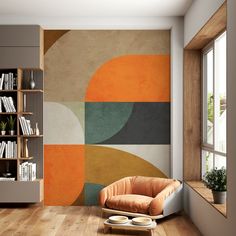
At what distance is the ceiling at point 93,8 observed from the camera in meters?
6.28

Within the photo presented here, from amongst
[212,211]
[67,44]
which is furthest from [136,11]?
[212,211]

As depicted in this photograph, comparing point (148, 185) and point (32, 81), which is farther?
point (32, 81)

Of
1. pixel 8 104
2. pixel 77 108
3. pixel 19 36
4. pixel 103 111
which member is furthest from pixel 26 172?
pixel 19 36

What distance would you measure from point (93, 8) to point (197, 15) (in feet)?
5.06

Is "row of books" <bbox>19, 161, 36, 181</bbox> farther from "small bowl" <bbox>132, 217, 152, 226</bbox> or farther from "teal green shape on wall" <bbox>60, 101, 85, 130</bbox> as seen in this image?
"small bowl" <bbox>132, 217, 152, 226</bbox>

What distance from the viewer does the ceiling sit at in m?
6.28

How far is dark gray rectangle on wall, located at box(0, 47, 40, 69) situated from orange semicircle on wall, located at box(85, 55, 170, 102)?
94 cm

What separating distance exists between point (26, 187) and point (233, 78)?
3934 mm

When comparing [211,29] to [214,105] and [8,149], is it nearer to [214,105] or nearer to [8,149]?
[214,105]

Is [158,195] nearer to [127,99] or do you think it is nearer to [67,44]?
[127,99]

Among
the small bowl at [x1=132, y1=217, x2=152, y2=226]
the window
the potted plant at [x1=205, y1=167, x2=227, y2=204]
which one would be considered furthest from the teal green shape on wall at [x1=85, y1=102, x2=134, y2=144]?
the potted plant at [x1=205, y1=167, x2=227, y2=204]

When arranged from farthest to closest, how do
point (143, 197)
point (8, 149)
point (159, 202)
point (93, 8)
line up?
point (8, 149) < point (93, 8) < point (143, 197) < point (159, 202)

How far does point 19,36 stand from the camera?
23.1ft

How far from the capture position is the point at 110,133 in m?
7.29
